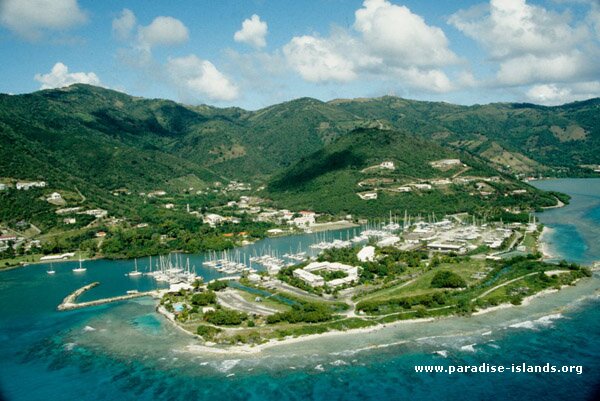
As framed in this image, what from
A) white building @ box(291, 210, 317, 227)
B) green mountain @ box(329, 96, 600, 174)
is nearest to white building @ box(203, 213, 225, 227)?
white building @ box(291, 210, 317, 227)

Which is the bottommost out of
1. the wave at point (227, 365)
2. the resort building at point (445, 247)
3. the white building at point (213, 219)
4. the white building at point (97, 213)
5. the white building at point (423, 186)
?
the wave at point (227, 365)

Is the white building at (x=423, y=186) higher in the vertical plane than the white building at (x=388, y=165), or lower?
lower

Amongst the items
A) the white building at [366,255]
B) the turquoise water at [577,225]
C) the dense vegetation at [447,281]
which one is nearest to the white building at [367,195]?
the turquoise water at [577,225]

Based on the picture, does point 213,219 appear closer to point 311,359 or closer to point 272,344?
point 272,344

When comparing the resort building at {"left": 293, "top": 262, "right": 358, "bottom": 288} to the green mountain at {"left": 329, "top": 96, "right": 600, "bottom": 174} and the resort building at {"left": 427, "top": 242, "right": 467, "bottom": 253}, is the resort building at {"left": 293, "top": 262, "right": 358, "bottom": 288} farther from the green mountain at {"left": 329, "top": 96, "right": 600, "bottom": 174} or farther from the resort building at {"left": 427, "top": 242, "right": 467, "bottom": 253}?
the green mountain at {"left": 329, "top": 96, "right": 600, "bottom": 174}

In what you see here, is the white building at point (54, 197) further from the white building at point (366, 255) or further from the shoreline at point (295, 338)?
the white building at point (366, 255)

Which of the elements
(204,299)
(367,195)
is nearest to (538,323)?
(204,299)

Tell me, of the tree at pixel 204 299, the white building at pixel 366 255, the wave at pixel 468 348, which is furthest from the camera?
the white building at pixel 366 255
